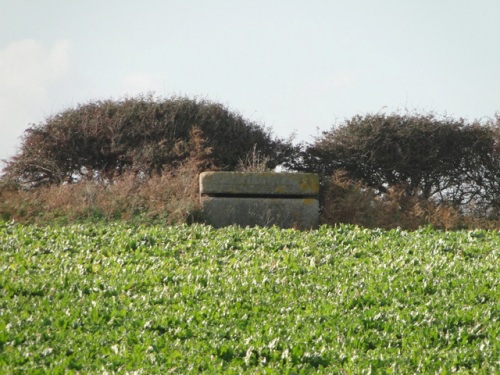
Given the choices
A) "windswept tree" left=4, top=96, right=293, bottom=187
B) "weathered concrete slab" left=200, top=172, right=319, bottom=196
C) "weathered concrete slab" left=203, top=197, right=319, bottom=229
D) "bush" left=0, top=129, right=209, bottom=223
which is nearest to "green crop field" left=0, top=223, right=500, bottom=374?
"bush" left=0, top=129, right=209, bottom=223

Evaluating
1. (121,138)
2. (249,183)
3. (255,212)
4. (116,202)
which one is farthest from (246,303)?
(121,138)

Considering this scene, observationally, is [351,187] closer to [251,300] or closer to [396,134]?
[396,134]

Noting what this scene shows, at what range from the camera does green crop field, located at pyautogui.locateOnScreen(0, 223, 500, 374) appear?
6.46 m

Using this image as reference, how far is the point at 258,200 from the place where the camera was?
14047 mm

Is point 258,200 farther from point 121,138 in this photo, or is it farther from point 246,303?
point 246,303

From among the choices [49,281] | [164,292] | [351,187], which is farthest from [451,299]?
[351,187]

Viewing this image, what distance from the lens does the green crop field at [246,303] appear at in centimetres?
646

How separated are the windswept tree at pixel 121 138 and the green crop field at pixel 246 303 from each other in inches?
257

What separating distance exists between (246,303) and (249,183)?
6448 mm

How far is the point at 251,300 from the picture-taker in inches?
313

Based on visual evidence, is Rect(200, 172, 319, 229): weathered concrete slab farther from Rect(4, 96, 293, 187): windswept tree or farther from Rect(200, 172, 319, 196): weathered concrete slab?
Rect(4, 96, 293, 187): windswept tree

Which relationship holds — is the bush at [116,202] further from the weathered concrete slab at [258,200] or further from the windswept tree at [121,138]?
the windswept tree at [121,138]

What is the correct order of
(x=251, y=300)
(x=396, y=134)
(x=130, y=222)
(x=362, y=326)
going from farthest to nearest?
(x=396, y=134) < (x=130, y=222) < (x=251, y=300) < (x=362, y=326)

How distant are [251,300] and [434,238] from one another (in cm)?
441
